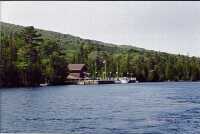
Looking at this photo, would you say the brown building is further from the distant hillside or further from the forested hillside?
the distant hillside

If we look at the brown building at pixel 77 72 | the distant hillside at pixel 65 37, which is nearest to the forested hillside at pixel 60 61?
the distant hillside at pixel 65 37

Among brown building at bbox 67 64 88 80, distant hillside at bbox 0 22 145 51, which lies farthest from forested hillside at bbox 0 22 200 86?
brown building at bbox 67 64 88 80

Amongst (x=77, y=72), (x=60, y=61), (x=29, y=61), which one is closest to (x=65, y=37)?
(x=60, y=61)

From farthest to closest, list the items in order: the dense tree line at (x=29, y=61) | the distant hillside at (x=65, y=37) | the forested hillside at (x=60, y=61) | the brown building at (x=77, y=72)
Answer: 1. the brown building at (x=77, y=72)
2. the forested hillside at (x=60, y=61)
3. the dense tree line at (x=29, y=61)
4. the distant hillside at (x=65, y=37)

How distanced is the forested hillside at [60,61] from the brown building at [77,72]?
50 cm

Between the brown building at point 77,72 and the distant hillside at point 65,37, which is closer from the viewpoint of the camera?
the distant hillside at point 65,37

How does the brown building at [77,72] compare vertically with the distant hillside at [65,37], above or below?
below

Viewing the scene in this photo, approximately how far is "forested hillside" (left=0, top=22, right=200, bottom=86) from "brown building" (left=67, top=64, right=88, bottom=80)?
50cm

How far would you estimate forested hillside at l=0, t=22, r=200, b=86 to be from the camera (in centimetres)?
3531

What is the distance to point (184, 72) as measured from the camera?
59.3m

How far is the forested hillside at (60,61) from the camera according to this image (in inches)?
1390

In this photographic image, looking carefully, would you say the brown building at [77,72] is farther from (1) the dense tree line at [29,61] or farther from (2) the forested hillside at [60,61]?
(1) the dense tree line at [29,61]

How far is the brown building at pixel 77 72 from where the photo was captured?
4001 centimetres

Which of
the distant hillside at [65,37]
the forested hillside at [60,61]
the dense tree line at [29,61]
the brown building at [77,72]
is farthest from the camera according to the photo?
the brown building at [77,72]
